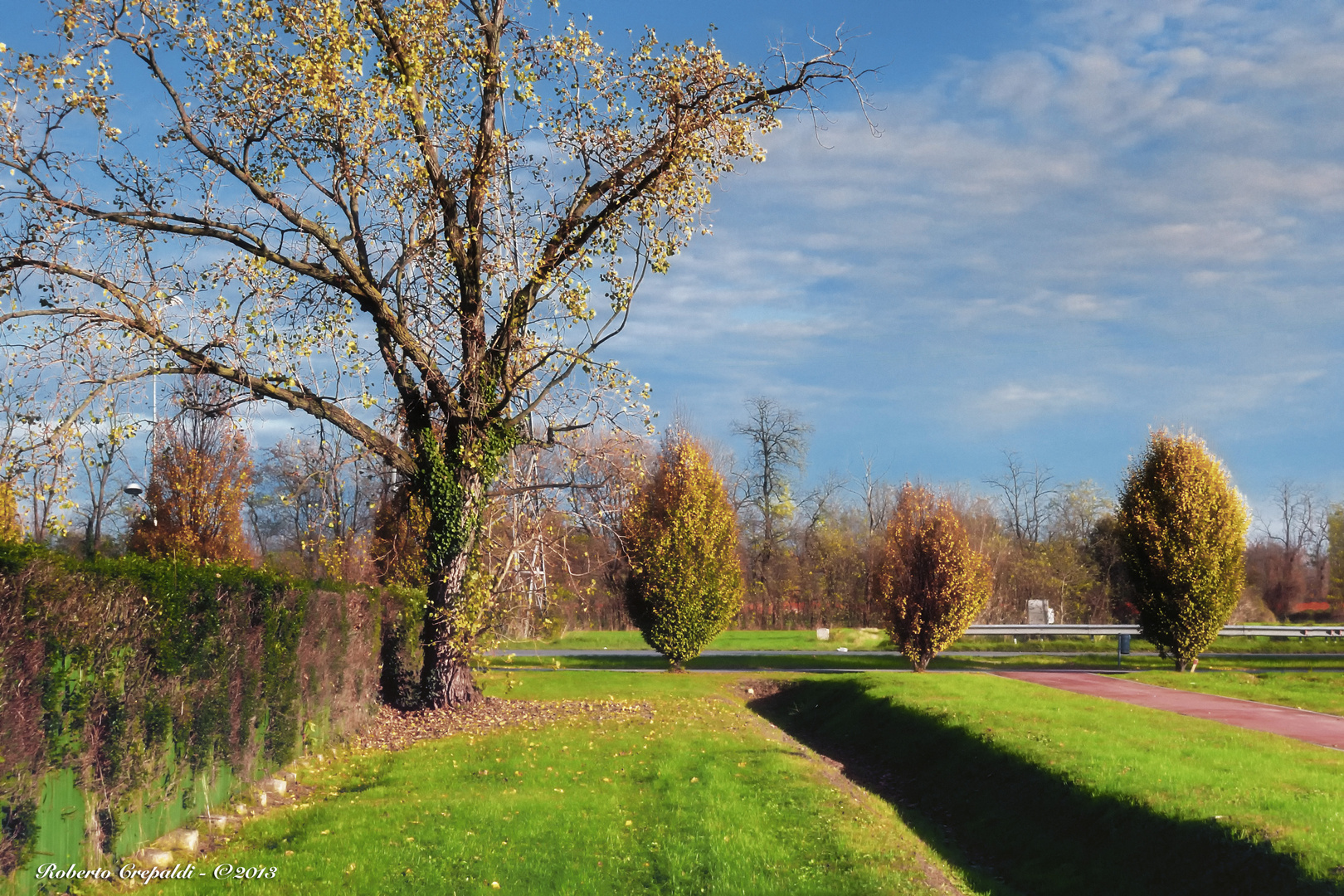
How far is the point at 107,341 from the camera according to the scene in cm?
1320

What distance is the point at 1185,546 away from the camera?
28.8m

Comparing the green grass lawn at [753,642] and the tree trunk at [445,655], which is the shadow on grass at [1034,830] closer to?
the tree trunk at [445,655]

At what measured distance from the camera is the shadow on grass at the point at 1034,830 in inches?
339

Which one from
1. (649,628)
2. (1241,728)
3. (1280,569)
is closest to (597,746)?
(1241,728)

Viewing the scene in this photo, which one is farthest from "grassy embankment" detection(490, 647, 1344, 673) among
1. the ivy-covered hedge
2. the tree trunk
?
the ivy-covered hedge

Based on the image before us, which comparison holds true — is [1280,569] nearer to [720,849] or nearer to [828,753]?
[828,753]

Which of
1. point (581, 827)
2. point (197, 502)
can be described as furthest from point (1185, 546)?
point (197, 502)

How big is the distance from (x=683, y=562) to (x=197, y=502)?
1826 centimetres

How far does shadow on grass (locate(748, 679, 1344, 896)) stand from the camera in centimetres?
862

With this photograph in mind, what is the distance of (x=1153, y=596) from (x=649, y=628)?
15968 mm

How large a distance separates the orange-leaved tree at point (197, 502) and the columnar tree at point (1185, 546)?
99.7 ft

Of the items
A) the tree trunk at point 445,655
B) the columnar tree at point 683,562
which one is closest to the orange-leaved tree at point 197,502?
the columnar tree at point 683,562

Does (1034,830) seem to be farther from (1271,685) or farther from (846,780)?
(1271,685)

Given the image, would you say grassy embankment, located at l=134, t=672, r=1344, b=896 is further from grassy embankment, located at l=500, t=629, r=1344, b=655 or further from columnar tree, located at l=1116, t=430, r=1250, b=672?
grassy embankment, located at l=500, t=629, r=1344, b=655
